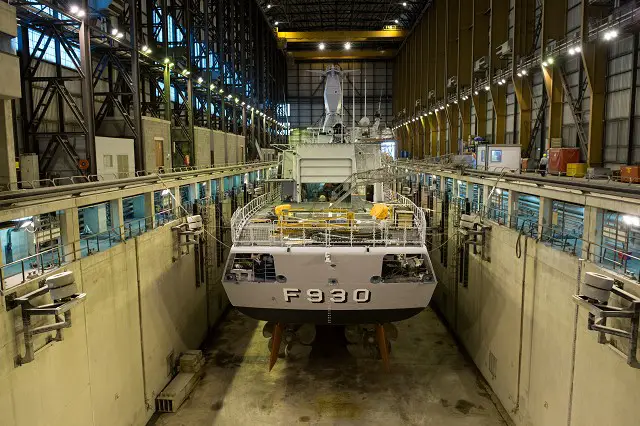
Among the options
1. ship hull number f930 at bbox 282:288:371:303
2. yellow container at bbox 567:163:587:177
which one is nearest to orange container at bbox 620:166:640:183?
yellow container at bbox 567:163:587:177

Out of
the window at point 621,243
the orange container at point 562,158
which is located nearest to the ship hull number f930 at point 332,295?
the window at point 621,243

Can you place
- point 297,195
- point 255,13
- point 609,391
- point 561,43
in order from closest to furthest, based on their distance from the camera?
point 609,391
point 297,195
point 561,43
point 255,13

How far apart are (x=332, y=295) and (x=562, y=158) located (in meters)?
12.5

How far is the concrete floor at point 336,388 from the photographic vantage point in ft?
42.8

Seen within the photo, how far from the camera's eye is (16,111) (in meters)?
15.5

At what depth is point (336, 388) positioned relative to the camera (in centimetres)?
1472

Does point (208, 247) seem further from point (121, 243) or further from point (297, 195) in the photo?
point (121, 243)

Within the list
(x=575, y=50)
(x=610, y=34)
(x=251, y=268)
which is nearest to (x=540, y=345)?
(x=251, y=268)

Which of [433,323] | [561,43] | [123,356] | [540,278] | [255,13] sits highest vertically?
[255,13]

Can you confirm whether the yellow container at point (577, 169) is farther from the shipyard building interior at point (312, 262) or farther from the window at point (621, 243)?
the window at point (621, 243)

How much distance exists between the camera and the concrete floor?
514 inches

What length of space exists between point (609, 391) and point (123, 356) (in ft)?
33.5

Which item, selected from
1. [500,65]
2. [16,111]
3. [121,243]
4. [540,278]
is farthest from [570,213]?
[500,65]

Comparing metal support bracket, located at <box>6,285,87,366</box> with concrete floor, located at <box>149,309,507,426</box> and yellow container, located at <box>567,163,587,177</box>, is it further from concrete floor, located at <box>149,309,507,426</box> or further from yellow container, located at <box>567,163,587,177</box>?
yellow container, located at <box>567,163,587,177</box>
